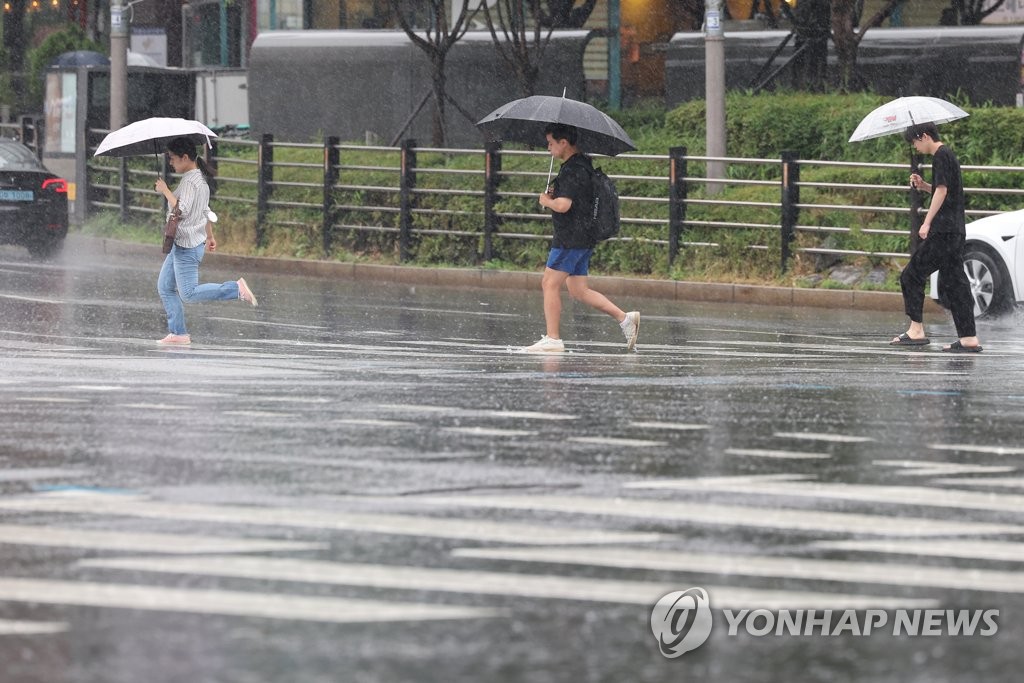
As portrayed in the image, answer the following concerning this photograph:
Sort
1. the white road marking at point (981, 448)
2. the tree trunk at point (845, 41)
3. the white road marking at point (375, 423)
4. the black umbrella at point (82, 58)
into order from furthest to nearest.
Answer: the black umbrella at point (82, 58) < the tree trunk at point (845, 41) < the white road marking at point (375, 423) < the white road marking at point (981, 448)

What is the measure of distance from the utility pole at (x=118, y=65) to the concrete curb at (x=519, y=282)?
9.12 ft

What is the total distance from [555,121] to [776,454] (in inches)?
248

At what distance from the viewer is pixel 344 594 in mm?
6355

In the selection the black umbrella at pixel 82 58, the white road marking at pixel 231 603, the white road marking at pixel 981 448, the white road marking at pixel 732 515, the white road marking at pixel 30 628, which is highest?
the black umbrella at pixel 82 58

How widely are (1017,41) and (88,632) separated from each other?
25272mm

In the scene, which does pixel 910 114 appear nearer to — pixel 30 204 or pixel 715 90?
pixel 715 90

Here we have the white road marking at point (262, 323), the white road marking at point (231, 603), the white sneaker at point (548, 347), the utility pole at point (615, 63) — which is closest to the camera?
the white road marking at point (231, 603)

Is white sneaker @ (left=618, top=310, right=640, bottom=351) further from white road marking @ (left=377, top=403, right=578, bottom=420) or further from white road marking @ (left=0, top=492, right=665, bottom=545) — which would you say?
white road marking @ (left=0, top=492, right=665, bottom=545)

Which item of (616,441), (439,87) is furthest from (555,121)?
(439,87)

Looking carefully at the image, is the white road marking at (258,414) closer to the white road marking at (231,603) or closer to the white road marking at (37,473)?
the white road marking at (37,473)

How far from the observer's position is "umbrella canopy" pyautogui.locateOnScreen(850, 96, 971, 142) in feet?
53.0

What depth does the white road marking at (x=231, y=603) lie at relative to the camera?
19.9 ft

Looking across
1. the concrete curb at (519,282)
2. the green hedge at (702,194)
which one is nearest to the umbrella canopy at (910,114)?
the concrete curb at (519,282)

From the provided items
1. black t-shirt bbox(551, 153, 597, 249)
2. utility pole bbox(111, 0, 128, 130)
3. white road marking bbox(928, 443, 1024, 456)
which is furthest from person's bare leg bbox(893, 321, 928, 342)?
utility pole bbox(111, 0, 128, 130)
